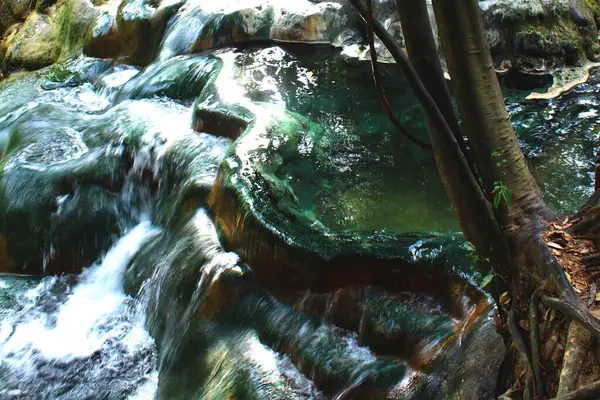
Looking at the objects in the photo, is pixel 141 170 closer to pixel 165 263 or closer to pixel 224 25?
pixel 165 263

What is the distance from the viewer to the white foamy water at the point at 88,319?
15.8 feet

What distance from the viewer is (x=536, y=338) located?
2074 mm

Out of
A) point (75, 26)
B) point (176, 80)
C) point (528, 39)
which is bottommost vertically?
point (528, 39)

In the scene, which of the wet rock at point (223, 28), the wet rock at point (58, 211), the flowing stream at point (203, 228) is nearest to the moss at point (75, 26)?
the wet rock at point (223, 28)

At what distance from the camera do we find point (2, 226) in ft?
19.1

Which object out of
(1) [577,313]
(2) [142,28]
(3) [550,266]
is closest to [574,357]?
(1) [577,313]

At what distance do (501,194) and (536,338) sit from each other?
59cm

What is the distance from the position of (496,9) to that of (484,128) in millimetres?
5503

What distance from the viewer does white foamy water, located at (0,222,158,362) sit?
4812 millimetres

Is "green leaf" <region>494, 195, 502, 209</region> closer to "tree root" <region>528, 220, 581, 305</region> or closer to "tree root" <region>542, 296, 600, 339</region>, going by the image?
"tree root" <region>528, 220, 581, 305</region>

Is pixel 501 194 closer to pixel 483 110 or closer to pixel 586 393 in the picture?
pixel 483 110

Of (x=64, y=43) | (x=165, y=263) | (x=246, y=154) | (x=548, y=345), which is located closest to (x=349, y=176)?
(x=246, y=154)

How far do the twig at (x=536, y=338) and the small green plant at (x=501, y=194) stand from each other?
1.26ft

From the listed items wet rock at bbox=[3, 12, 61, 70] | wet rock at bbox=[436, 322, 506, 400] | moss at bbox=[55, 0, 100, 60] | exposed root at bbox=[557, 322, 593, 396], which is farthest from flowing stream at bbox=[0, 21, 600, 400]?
wet rock at bbox=[3, 12, 61, 70]
